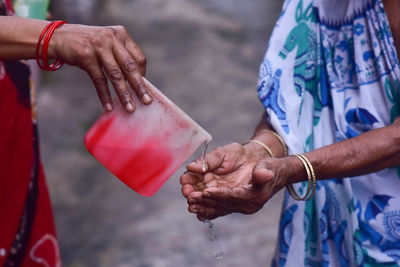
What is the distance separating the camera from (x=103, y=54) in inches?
49.6

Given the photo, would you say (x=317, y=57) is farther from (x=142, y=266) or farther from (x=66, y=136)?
(x=66, y=136)

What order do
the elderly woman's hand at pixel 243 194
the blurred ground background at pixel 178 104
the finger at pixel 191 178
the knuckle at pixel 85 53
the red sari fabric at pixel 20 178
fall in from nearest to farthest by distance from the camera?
the knuckle at pixel 85 53 → the elderly woman's hand at pixel 243 194 → the finger at pixel 191 178 → the red sari fabric at pixel 20 178 → the blurred ground background at pixel 178 104

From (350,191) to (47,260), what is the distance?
1.28 metres

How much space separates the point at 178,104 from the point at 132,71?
3276 mm

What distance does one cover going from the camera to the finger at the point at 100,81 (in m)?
1.27

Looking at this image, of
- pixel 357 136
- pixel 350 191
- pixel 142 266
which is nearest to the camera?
pixel 357 136

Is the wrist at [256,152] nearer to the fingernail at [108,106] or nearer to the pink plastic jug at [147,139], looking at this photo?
the pink plastic jug at [147,139]

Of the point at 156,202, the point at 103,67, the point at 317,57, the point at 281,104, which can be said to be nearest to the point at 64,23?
the point at 103,67

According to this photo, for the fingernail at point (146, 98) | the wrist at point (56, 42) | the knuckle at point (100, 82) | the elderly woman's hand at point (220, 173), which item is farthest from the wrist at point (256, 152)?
the wrist at point (56, 42)

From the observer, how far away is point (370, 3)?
1518 millimetres

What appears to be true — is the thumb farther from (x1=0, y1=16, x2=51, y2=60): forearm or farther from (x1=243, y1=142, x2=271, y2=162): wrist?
(x1=0, y1=16, x2=51, y2=60): forearm

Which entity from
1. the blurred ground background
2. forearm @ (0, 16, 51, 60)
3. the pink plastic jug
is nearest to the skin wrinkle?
the pink plastic jug

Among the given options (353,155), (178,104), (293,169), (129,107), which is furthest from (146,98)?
(178,104)

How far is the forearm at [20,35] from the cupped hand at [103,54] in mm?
56
